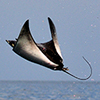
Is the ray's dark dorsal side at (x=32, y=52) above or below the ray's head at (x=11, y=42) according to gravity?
below

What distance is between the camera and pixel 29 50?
622cm

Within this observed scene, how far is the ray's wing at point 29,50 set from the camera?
6051mm

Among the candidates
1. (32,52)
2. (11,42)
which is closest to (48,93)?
(11,42)

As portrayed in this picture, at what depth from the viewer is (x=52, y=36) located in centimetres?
734

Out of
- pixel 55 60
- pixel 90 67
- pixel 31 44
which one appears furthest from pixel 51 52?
pixel 90 67

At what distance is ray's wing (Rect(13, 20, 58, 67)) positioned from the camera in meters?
6.05

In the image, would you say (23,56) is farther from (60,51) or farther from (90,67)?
(90,67)

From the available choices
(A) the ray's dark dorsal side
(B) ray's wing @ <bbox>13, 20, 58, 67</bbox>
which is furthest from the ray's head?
(B) ray's wing @ <bbox>13, 20, 58, 67</bbox>

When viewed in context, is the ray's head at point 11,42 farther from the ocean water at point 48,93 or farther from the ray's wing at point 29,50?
the ocean water at point 48,93

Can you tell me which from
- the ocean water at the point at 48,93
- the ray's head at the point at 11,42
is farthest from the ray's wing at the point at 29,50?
the ocean water at the point at 48,93

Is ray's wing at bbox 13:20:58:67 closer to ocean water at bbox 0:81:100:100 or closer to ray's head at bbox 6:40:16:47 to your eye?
ray's head at bbox 6:40:16:47

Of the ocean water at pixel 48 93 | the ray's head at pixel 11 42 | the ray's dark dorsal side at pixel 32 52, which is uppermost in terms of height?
the ray's head at pixel 11 42

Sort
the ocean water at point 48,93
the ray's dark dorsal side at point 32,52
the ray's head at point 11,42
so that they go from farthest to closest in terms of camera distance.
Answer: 1. the ocean water at point 48,93
2. the ray's head at point 11,42
3. the ray's dark dorsal side at point 32,52

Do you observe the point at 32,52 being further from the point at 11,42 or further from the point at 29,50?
the point at 11,42
